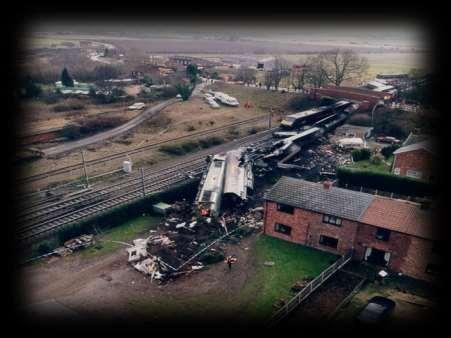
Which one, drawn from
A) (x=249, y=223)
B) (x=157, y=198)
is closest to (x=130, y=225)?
(x=157, y=198)

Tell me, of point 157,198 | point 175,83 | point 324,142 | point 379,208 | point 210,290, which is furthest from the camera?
point 175,83

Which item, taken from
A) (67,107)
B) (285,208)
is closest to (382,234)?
(285,208)

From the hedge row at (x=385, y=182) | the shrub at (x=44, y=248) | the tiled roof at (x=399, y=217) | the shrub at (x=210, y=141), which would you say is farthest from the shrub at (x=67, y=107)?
the tiled roof at (x=399, y=217)

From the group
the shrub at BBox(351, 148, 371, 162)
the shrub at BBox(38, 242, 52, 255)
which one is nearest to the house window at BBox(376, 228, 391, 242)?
the shrub at BBox(351, 148, 371, 162)

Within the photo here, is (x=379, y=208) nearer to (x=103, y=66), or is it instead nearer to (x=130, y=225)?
(x=130, y=225)

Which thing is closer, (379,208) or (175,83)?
(379,208)

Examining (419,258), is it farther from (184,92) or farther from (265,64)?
(265,64)
